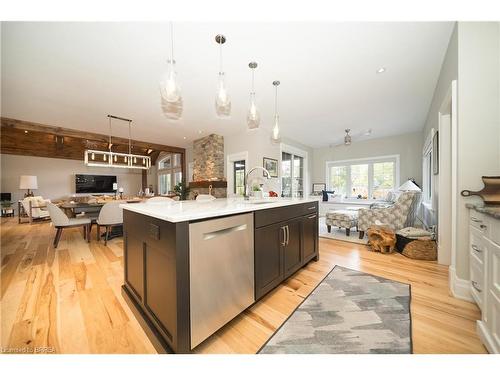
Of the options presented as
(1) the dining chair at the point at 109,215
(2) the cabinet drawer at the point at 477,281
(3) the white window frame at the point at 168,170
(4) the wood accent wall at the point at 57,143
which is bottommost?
(2) the cabinet drawer at the point at 477,281

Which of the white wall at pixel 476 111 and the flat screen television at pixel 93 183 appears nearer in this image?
the white wall at pixel 476 111

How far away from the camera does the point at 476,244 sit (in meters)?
1.49

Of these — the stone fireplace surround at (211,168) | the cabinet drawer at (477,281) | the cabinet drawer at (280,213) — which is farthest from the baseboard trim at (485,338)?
the stone fireplace surround at (211,168)

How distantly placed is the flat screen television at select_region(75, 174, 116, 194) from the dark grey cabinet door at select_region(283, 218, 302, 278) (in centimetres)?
1013

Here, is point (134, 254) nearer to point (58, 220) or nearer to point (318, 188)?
point (58, 220)

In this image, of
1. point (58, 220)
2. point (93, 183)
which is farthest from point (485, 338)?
point (93, 183)

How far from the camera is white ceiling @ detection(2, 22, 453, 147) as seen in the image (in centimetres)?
183

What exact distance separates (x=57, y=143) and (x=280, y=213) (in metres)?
8.20

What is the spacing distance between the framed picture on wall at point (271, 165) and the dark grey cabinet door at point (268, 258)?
3.37 m

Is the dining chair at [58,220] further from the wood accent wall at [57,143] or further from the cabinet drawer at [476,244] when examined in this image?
the cabinet drawer at [476,244]

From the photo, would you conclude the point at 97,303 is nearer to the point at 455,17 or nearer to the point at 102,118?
the point at 455,17

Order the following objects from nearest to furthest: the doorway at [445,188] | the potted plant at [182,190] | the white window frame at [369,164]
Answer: the doorway at [445,188] < the white window frame at [369,164] < the potted plant at [182,190]

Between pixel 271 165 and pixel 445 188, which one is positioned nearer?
pixel 445 188

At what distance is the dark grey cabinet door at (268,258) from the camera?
158 cm
